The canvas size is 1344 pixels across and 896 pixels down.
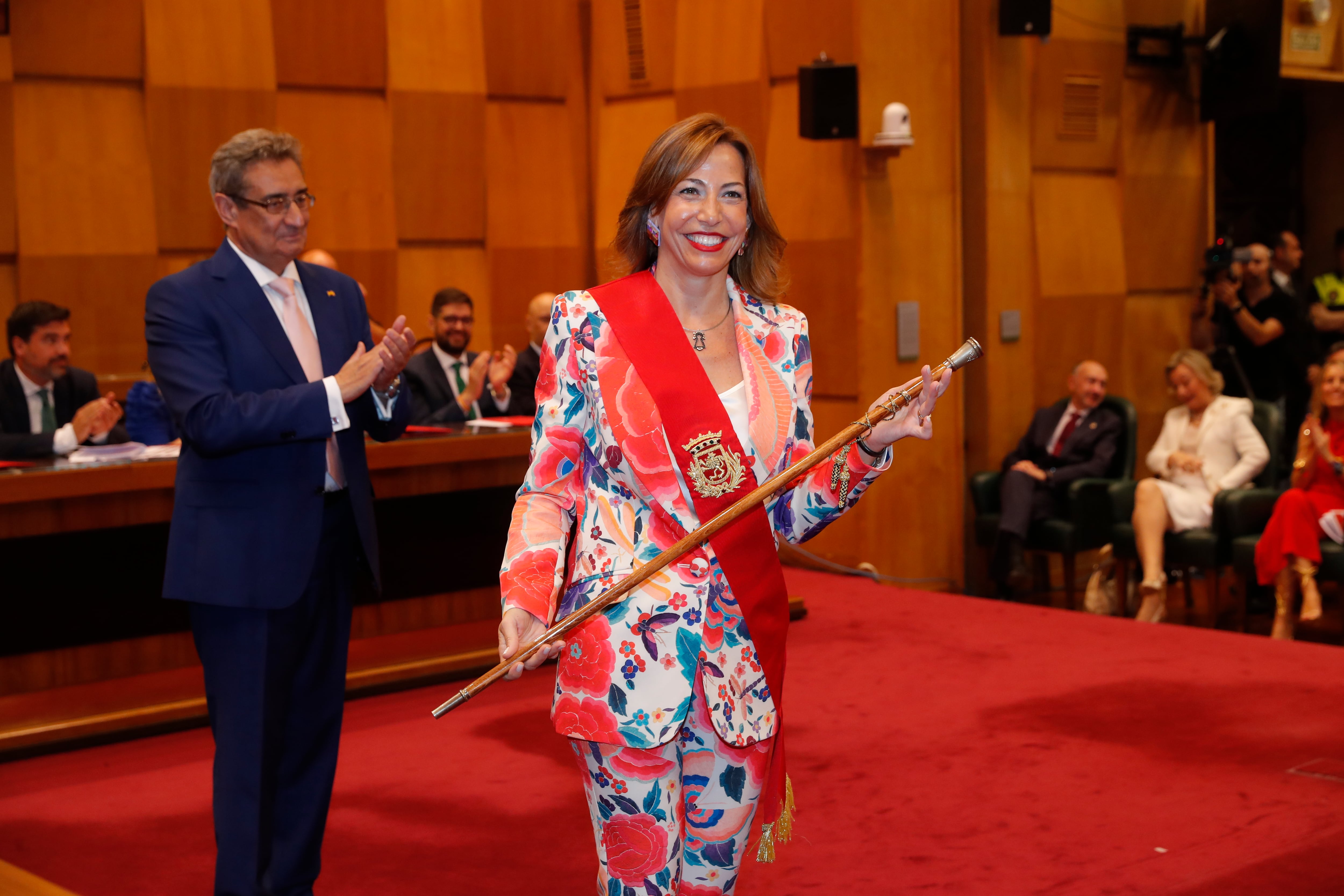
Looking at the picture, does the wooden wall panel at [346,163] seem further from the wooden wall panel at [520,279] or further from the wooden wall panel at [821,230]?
the wooden wall panel at [821,230]

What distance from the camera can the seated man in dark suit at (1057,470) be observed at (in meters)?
6.40

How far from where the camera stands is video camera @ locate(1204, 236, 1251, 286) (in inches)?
283

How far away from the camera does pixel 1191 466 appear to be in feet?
19.6

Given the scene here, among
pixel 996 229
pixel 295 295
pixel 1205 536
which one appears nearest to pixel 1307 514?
pixel 1205 536

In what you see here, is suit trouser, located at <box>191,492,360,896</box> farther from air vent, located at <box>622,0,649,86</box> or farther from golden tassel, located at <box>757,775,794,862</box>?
air vent, located at <box>622,0,649,86</box>

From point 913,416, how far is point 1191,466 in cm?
457

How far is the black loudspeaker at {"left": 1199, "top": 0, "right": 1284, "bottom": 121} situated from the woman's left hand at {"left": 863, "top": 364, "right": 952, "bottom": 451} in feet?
20.5

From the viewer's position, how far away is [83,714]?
432 cm

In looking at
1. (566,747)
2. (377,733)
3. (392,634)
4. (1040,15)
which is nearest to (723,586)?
(566,747)

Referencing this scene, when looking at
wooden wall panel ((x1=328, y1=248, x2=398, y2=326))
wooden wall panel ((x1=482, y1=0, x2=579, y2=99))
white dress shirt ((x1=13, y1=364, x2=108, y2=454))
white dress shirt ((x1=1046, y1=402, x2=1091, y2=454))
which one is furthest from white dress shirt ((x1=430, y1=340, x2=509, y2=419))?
white dress shirt ((x1=1046, y1=402, x2=1091, y2=454))

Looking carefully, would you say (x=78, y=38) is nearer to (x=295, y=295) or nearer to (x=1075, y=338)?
(x=295, y=295)

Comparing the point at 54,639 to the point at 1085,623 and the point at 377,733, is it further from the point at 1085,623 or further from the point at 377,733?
the point at 1085,623

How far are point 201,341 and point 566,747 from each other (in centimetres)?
200

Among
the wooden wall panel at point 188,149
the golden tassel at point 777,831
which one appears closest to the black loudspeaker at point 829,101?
the wooden wall panel at point 188,149
